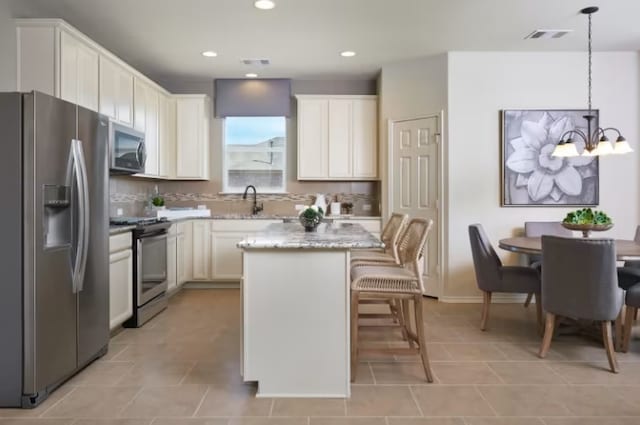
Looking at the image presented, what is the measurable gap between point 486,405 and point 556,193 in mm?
3058

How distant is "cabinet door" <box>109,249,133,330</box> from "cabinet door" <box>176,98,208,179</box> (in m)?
2.01

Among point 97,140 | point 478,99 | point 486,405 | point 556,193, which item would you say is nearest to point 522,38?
point 478,99

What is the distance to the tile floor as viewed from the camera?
7.19 feet

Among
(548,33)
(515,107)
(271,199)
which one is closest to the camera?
(548,33)

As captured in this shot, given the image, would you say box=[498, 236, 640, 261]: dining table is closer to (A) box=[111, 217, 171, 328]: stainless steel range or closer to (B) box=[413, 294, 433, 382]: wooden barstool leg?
(B) box=[413, 294, 433, 382]: wooden barstool leg

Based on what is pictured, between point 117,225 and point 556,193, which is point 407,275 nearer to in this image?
point 117,225

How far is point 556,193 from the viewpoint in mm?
4598

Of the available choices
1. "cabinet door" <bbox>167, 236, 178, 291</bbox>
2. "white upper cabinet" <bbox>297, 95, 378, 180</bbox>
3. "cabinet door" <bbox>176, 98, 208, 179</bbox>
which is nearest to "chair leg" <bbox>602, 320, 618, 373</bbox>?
"white upper cabinet" <bbox>297, 95, 378, 180</bbox>

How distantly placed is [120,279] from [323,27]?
9.15 feet

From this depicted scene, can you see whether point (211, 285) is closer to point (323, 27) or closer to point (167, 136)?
point (167, 136)

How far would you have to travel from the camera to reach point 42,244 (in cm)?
232

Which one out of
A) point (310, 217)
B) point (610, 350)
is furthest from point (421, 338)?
point (610, 350)

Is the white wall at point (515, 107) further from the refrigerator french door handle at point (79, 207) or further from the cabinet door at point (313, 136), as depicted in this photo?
the refrigerator french door handle at point (79, 207)

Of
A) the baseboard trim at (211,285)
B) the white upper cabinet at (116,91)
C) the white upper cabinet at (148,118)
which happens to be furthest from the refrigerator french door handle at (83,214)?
the baseboard trim at (211,285)
